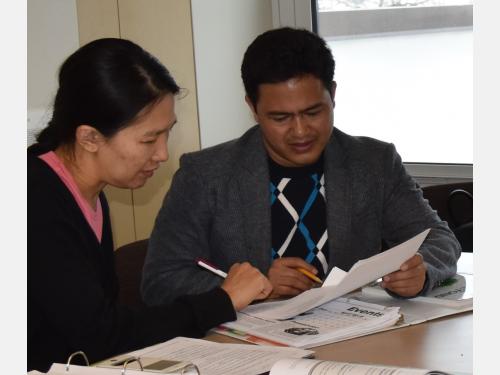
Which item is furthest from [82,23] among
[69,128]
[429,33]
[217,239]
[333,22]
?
[69,128]

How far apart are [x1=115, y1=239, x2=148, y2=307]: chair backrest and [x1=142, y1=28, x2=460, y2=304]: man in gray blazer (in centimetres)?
19

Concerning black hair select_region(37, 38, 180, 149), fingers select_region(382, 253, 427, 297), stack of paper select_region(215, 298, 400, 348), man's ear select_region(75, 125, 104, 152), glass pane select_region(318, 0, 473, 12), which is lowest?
stack of paper select_region(215, 298, 400, 348)

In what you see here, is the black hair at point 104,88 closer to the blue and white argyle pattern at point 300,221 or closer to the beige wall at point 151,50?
the blue and white argyle pattern at point 300,221

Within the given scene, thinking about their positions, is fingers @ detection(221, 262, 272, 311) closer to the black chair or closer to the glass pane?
the black chair

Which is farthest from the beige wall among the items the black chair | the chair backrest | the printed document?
the printed document

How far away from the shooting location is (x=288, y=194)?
2.44 metres

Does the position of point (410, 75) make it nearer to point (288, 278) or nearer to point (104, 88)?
point (288, 278)

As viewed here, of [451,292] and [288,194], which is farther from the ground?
[288,194]

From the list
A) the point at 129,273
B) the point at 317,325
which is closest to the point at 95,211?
the point at 129,273

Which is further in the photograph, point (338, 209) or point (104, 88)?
point (338, 209)

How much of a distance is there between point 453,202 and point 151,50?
1.52m

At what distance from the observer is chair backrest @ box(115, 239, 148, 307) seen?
7.96ft

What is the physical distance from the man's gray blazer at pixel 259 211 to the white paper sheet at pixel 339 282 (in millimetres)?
263

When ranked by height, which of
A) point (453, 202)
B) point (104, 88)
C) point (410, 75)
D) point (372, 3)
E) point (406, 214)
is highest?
point (372, 3)
